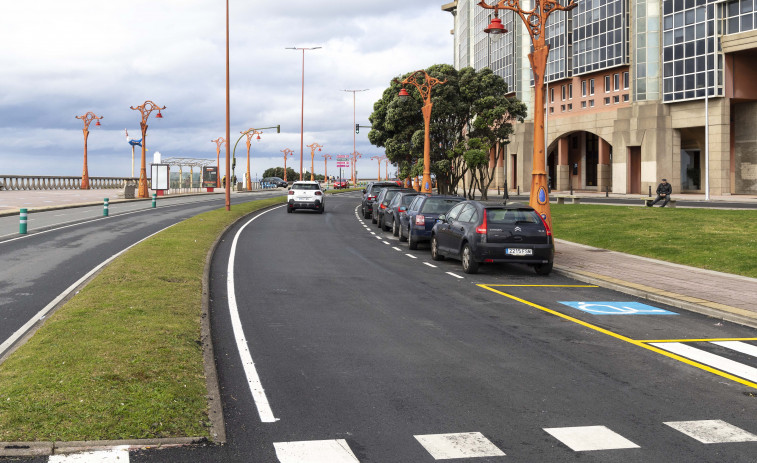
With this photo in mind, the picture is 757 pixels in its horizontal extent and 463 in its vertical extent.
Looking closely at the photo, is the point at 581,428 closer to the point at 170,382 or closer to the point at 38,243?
the point at 170,382

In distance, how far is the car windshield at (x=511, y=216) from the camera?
1566 cm

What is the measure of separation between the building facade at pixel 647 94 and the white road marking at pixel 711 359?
165 ft

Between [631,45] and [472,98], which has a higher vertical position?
[631,45]

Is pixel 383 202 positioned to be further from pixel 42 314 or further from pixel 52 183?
pixel 52 183

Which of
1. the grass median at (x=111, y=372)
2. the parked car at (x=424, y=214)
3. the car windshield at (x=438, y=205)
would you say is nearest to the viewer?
the grass median at (x=111, y=372)

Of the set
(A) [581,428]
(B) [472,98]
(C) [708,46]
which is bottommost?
(A) [581,428]

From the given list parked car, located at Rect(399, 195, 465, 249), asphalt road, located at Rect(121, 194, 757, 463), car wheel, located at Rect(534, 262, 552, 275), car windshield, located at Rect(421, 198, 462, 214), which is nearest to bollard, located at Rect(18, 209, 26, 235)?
parked car, located at Rect(399, 195, 465, 249)

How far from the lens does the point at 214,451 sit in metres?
4.99

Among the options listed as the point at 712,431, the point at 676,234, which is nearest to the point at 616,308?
the point at 712,431

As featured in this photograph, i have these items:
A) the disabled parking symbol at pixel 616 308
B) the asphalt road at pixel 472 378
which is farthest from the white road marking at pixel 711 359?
the disabled parking symbol at pixel 616 308

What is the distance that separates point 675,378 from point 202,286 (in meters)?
8.13

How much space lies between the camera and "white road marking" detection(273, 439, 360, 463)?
4.84m

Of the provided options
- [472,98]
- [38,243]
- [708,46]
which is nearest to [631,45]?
[708,46]

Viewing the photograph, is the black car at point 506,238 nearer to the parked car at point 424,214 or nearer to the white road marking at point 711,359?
the parked car at point 424,214
